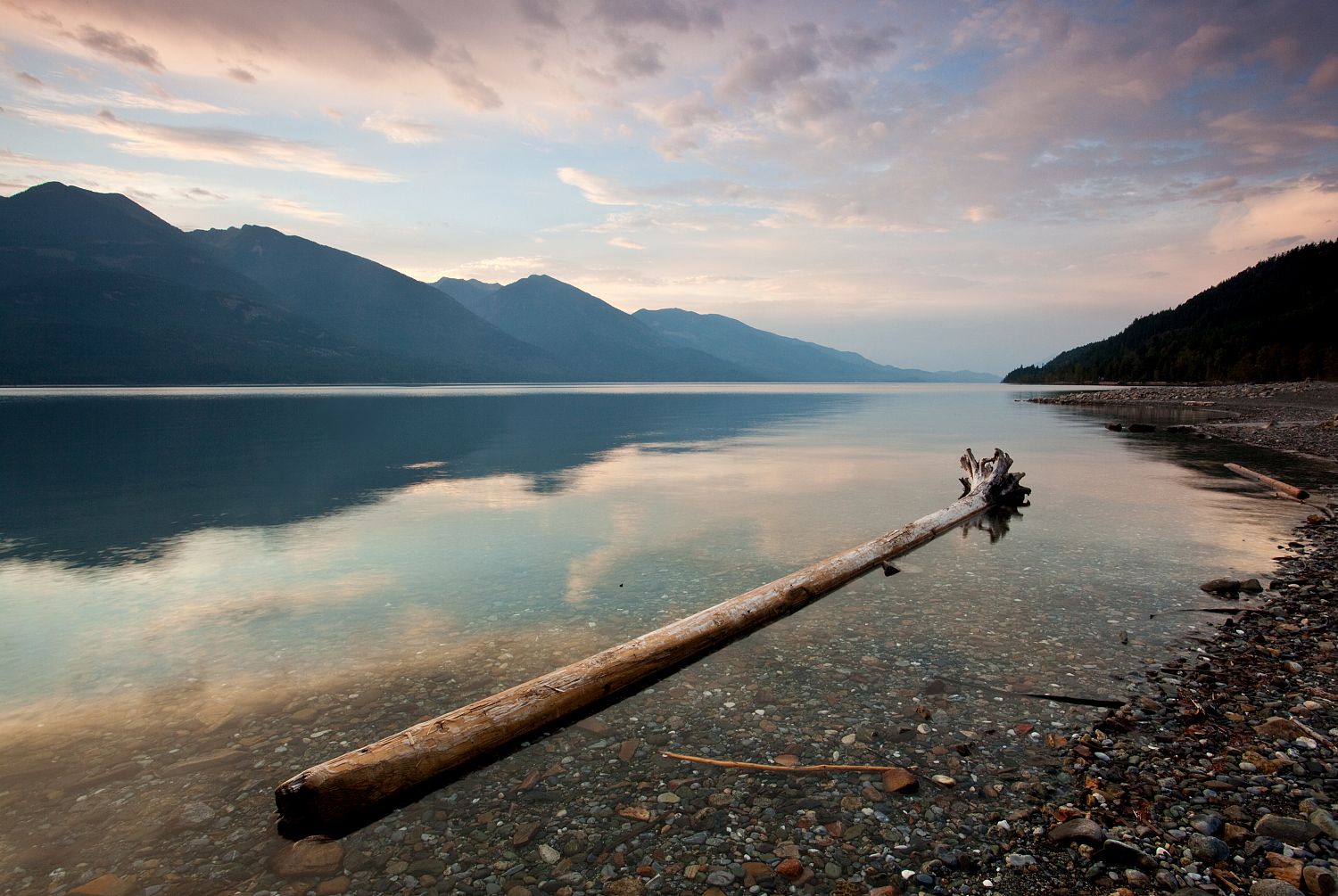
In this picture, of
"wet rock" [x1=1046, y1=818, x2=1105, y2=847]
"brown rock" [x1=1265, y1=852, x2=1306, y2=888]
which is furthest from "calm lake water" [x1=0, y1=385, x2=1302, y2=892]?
"brown rock" [x1=1265, y1=852, x2=1306, y2=888]

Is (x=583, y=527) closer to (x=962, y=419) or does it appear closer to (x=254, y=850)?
(x=254, y=850)

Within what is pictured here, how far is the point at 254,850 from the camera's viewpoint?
590 centimetres

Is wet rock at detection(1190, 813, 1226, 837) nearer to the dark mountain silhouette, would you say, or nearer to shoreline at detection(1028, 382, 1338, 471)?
shoreline at detection(1028, 382, 1338, 471)

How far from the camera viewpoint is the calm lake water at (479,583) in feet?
28.1

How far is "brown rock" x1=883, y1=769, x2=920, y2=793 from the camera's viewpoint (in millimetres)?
6516

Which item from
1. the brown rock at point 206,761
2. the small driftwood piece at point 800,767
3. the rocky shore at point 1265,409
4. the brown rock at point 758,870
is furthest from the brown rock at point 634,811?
the rocky shore at point 1265,409

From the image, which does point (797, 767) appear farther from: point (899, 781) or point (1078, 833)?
point (1078, 833)

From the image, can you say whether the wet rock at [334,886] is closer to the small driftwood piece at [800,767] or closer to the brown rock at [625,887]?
the brown rock at [625,887]

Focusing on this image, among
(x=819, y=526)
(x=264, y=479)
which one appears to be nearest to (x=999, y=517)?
(x=819, y=526)

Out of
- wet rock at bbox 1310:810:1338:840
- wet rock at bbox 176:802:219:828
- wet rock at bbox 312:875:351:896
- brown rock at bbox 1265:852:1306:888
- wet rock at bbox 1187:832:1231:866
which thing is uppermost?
wet rock at bbox 1310:810:1338:840

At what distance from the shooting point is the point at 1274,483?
77.5 ft

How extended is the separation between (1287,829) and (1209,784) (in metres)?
0.78

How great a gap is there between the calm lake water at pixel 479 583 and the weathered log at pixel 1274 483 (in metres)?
0.65

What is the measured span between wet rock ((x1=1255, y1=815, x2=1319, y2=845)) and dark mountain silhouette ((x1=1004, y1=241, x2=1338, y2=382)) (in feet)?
474
